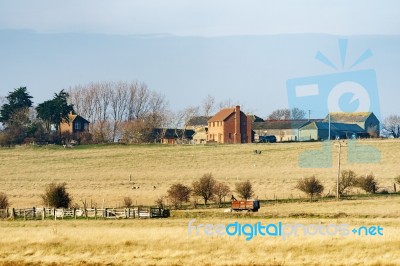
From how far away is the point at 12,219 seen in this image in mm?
55125

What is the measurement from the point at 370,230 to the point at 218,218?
12.7 metres

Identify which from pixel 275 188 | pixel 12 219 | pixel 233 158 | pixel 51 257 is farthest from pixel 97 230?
pixel 233 158

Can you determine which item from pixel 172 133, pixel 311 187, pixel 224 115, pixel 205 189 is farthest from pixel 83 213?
pixel 172 133

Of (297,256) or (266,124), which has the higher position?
(266,124)

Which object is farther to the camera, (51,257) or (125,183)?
(125,183)

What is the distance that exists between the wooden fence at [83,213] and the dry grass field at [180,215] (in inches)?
79.5

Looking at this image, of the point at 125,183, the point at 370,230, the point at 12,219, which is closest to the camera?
the point at 370,230

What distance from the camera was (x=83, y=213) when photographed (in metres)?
55.7

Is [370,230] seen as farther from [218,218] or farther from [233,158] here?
[233,158]

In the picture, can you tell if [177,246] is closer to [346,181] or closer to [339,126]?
[346,181]

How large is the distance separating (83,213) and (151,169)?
4345 cm

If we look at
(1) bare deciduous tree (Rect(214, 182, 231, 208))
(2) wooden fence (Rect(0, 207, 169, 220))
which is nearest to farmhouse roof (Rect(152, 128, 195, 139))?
(1) bare deciduous tree (Rect(214, 182, 231, 208))

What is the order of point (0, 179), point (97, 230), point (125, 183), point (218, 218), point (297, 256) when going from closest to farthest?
point (297, 256) < point (97, 230) < point (218, 218) < point (125, 183) < point (0, 179)

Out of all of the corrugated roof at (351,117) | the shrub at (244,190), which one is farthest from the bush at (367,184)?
the corrugated roof at (351,117)
